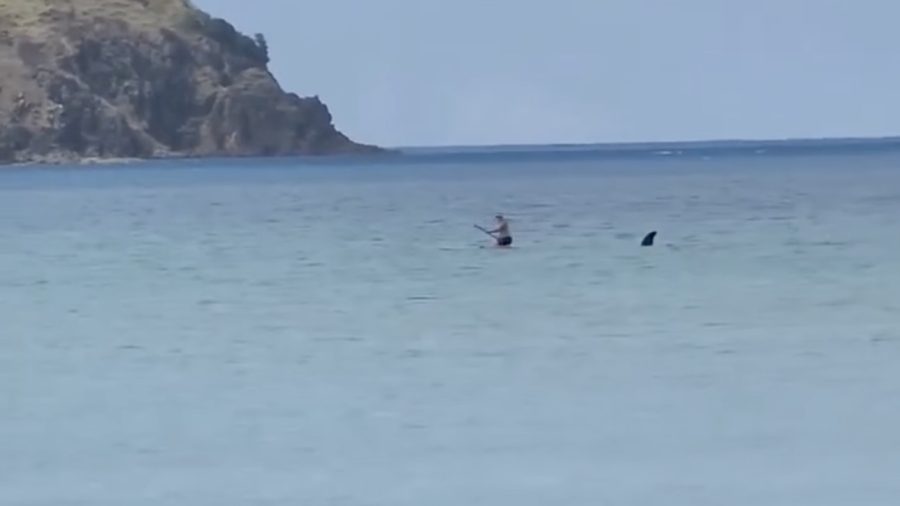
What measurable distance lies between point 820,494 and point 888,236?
127 feet

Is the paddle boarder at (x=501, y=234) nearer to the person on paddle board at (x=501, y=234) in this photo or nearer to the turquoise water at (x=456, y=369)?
the person on paddle board at (x=501, y=234)

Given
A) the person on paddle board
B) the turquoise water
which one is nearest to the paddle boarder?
the person on paddle board

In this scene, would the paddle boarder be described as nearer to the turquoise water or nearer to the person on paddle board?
the person on paddle board

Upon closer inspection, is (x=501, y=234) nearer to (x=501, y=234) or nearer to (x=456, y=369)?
(x=501, y=234)

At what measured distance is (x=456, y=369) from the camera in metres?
29.2

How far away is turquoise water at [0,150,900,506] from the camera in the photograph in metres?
21.4

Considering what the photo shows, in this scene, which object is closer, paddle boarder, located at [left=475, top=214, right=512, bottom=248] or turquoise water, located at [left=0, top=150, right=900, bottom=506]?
turquoise water, located at [left=0, top=150, right=900, bottom=506]

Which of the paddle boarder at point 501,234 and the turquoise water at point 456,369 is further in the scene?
the paddle boarder at point 501,234

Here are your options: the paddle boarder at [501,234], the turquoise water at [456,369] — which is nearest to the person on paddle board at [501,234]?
the paddle boarder at [501,234]

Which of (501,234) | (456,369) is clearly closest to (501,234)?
→ (501,234)

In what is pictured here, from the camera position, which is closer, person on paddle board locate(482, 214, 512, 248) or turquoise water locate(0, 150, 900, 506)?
turquoise water locate(0, 150, 900, 506)

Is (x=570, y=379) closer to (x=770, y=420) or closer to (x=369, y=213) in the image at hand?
(x=770, y=420)

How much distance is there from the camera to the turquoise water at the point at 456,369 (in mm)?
21406

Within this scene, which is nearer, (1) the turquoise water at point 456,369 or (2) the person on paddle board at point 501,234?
(1) the turquoise water at point 456,369
